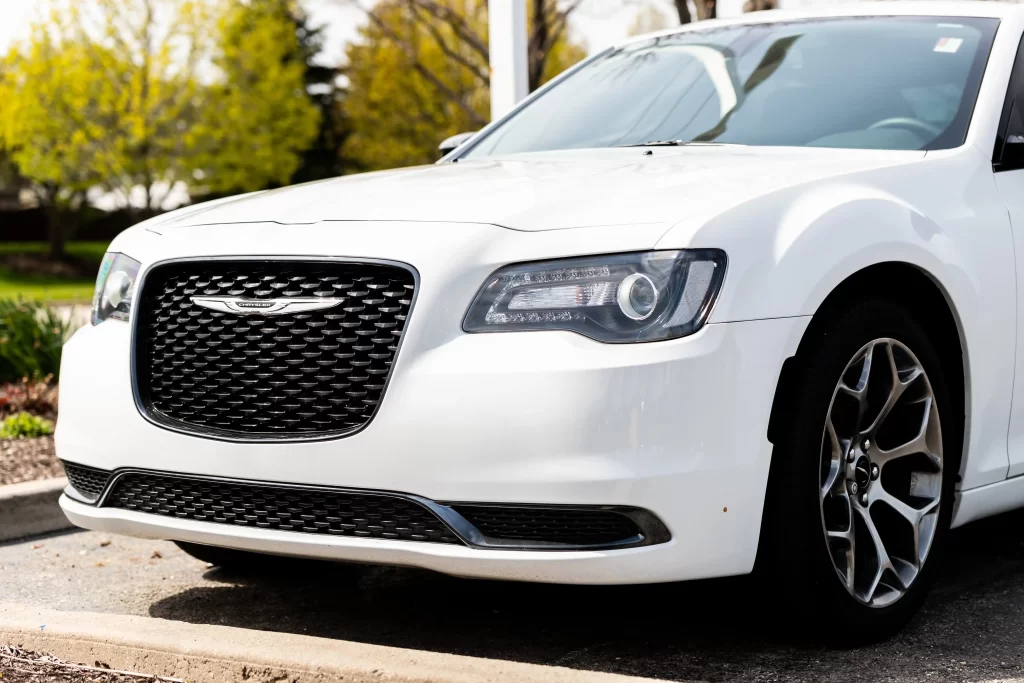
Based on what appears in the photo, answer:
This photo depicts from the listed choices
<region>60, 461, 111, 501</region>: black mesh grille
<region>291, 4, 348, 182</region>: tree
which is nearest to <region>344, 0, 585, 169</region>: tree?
<region>291, 4, 348, 182</region>: tree

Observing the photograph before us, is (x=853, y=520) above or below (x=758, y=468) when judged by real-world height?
below

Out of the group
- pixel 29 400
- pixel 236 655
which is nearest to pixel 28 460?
pixel 29 400

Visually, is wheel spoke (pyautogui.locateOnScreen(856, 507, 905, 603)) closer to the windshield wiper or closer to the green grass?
the windshield wiper

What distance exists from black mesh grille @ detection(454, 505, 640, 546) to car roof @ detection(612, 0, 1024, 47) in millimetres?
2493

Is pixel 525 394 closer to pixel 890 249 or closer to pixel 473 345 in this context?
pixel 473 345

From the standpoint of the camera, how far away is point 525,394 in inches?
122

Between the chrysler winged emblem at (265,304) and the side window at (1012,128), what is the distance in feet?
6.87

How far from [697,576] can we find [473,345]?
749 millimetres

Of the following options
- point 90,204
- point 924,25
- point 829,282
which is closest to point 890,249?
point 829,282

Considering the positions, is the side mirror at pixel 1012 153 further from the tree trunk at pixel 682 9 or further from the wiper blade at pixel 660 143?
the tree trunk at pixel 682 9

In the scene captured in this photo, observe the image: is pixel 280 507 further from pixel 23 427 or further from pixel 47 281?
pixel 47 281

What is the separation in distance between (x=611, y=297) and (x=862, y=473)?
→ 93 centimetres

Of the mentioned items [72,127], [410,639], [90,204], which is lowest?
[90,204]

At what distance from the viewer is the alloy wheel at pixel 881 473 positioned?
3.54m
